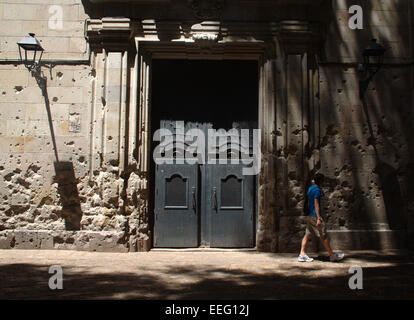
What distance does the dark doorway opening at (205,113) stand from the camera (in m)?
7.08

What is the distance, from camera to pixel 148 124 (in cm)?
695

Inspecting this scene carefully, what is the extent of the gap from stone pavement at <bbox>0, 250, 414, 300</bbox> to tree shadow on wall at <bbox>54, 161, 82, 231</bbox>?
618 millimetres

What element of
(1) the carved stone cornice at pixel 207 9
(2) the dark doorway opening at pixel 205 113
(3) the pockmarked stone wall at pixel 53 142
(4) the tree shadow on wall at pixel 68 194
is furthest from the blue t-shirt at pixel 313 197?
(4) the tree shadow on wall at pixel 68 194

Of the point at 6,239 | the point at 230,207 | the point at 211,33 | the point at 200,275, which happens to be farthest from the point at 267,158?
the point at 6,239

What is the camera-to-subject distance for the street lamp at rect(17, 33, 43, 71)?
6.45 meters

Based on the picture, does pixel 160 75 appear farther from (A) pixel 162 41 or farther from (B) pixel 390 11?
(B) pixel 390 11

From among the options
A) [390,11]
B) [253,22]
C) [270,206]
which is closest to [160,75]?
[253,22]

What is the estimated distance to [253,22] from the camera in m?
6.86

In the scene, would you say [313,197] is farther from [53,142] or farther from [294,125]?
[53,142]

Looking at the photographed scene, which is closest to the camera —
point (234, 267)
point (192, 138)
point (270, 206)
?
point (234, 267)

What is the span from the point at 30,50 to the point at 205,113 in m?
3.24

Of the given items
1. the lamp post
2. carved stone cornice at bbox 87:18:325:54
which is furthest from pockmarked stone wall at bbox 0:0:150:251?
the lamp post

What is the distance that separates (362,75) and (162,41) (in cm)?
362

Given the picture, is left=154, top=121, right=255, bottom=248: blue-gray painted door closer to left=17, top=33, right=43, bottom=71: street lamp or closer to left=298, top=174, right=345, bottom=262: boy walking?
left=298, top=174, right=345, bottom=262: boy walking
